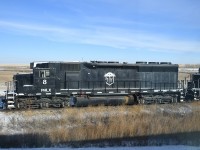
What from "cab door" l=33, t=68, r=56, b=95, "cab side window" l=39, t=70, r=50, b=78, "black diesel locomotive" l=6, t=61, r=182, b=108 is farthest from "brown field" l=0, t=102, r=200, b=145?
"cab side window" l=39, t=70, r=50, b=78

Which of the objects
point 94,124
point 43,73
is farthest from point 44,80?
point 94,124

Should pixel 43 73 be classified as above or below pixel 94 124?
above

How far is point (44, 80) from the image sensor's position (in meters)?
23.9

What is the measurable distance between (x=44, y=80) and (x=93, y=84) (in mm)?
3879

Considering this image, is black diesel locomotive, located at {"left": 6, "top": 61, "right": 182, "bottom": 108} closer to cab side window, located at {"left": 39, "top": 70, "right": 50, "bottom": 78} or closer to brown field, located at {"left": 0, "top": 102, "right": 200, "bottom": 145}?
cab side window, located at {"left": 39, "top": 70, "right": 50, "bottom": 78}

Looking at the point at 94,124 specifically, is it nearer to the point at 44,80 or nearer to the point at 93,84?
the point at 44,80

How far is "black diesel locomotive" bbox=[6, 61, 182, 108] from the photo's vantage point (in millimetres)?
23453

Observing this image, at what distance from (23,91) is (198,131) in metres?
11.5

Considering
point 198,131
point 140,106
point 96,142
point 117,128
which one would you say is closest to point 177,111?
point 140,106

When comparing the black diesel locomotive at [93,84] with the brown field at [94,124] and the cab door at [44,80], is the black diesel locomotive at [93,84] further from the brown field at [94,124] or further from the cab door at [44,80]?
the brown field at [94,124]

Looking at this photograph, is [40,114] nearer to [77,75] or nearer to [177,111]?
[77,75]

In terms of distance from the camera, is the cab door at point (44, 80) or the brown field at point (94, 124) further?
the cab door at point (44, 80)

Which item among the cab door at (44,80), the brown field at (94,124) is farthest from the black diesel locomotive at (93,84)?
the brown field at (94,124)

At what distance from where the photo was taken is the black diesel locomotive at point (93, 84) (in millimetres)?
23453
